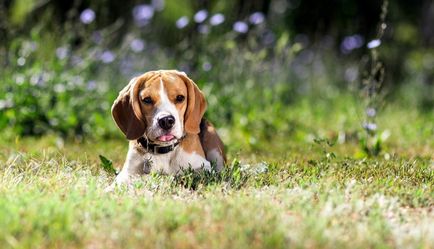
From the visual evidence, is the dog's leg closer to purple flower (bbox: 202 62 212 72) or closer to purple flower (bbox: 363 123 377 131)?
purple flower (bbox: 363 123 377 131)

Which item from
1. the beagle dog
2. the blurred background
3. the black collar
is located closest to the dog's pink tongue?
the beagle dog

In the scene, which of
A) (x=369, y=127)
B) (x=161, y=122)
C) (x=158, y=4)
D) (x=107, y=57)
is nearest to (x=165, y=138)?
(x=161, y=122)

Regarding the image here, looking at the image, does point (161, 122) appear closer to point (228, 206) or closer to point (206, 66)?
point (228, 206)

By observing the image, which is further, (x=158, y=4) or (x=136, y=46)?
(x=158, y=4)

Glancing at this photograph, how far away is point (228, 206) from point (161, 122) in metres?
0.83

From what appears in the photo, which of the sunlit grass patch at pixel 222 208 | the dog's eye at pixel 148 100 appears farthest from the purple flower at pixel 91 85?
→ the dog's eye at pixel 148 100

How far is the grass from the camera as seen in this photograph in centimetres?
372

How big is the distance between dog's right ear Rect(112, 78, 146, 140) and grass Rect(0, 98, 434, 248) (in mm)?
295

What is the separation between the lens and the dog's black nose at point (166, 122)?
→ 15.6 ft

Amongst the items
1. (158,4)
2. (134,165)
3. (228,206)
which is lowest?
(158,4)

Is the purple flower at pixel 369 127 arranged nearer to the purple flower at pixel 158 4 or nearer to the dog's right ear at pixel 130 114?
the dog's right ear at pixel 130 114

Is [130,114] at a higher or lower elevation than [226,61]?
higher

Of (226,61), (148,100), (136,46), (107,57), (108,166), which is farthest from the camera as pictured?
(136,46)

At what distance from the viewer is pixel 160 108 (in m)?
4.84
